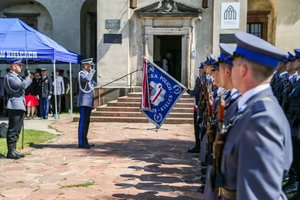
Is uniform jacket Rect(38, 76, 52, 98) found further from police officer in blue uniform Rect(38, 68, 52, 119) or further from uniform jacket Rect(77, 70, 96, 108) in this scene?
uniform jacket Rect(77, 70, 96, 108)

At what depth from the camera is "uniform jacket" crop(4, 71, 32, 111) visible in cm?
870

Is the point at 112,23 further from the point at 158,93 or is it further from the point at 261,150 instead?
the point at 261,150

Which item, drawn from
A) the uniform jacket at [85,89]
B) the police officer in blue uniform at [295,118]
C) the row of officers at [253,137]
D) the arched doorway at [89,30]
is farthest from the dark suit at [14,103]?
the arched doorway at [89,30]

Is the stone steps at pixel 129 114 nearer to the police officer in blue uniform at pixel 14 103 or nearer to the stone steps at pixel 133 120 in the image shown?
the stone steps at pixel 133 120

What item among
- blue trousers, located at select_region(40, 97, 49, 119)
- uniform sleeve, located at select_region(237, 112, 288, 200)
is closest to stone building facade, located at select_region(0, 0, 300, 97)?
blue trousers, located at select_region(40, 97, 49, 119)

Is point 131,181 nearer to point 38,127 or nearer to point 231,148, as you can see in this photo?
point 231,148

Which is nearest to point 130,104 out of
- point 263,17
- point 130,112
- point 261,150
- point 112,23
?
point 130,112

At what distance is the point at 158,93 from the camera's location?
10.4 m

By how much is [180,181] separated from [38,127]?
842cm

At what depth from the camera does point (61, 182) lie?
6793 mm

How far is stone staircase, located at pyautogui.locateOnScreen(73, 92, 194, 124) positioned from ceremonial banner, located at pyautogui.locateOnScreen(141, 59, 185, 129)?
5.15 metres

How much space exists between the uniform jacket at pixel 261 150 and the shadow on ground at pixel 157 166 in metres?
3.89

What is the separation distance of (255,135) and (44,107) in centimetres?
1603

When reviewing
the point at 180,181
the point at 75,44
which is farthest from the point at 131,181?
the point at 75,44
